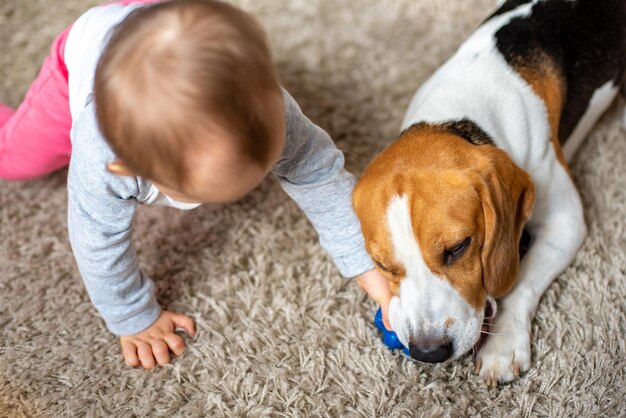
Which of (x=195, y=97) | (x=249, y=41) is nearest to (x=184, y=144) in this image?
(x=195, y=97)

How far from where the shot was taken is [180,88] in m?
1.33

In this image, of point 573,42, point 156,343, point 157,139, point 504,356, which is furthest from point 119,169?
point 573,42

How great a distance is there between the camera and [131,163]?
4.67 ft

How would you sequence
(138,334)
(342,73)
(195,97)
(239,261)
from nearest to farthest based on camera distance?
(195,97), (138,334), (239,261), (342,73)

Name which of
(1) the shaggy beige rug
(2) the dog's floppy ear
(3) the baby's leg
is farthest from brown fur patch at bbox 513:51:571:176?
(3) the baby's leg

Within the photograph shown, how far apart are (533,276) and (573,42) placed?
2.45 ft

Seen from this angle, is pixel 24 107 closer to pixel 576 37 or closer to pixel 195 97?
pixel 195 97

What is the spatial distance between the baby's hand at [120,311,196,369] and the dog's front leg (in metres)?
0.79

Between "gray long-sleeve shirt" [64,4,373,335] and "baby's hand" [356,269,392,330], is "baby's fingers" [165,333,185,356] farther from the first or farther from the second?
"baby's hand" [356,269,392,330]

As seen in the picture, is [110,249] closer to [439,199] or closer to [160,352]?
[160,352]

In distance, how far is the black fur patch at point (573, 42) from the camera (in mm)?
2090

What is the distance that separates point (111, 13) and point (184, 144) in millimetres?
814

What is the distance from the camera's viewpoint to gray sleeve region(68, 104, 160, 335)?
1.67 metres

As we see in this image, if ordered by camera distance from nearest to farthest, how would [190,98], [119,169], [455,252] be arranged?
1. [190,98]
2. [119,169]
3. [455,252]
